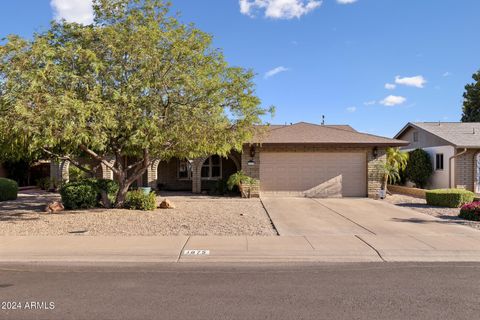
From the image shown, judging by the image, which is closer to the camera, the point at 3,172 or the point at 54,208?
the point at 54,208

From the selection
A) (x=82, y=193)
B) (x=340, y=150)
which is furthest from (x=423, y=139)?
(x=82, y=193)

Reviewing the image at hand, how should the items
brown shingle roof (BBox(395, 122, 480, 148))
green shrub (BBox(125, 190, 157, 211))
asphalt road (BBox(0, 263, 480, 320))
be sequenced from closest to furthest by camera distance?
asphalt road (BBox(0, 263, 480, 320)), green shrub (BBox(125, 190, 157, 211)), brown shingle roof (BBox(395, 122, 480, 148))

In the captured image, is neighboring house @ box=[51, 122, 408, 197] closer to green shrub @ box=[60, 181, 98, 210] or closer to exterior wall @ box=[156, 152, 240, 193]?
exterior wall @ box=[156, 152, 240, 193]

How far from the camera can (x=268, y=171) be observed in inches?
739

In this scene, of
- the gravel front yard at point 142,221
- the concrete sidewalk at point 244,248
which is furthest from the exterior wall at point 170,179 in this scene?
the concrete sidewalk at point 244,248

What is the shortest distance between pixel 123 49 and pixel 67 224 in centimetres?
518

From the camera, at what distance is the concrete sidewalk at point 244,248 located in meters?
7.33

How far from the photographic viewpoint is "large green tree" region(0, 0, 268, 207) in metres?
9.45

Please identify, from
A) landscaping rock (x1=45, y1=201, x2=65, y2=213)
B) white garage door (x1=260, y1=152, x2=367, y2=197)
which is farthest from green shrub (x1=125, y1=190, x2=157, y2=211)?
white garage door (x1=260, y1=152, x2=367, y2=197)

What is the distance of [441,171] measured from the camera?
72.5 feet

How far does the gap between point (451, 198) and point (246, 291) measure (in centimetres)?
1249

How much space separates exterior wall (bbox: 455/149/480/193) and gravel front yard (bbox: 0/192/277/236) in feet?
41.6

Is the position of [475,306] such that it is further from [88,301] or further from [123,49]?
[123,49]

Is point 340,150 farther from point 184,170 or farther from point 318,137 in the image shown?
point 184,170
